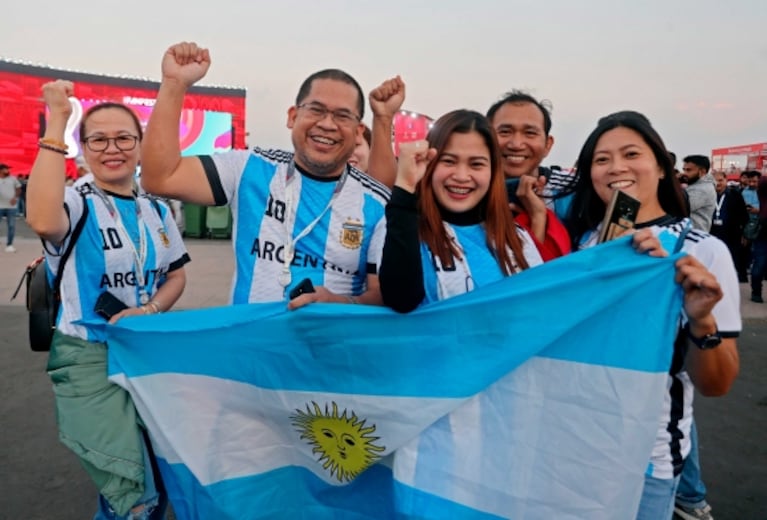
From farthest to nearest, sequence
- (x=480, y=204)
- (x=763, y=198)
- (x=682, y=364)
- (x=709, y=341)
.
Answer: (x=763, y=198) < (x=480, y=204) < (x=682, y=364) < (x=709, y=341)

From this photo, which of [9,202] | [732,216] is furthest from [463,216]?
[9,202]

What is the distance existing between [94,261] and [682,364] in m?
2.33

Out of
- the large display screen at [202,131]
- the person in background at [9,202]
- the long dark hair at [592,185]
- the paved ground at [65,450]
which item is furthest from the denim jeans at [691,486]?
the large display screen at [202,131]

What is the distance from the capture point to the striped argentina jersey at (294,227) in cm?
235

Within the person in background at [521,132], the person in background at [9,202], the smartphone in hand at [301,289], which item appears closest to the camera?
the smartphone in hand at [301,289]

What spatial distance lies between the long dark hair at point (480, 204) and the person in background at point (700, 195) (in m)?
4.45

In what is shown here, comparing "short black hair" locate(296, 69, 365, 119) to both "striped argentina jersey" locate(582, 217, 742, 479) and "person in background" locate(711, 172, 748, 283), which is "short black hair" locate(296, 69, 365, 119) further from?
"person in background" locate(711, 172, 748, 283)

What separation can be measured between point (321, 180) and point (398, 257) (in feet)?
2.43

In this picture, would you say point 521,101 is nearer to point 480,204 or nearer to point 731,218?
point 480,204

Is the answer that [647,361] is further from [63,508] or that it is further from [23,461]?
[23,461]

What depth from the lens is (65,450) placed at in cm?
383

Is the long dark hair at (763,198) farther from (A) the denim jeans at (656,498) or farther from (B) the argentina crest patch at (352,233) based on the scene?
(B) the argentina crest patch at (352,233)

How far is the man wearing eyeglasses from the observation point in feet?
7.63

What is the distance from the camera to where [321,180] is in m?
2.42
